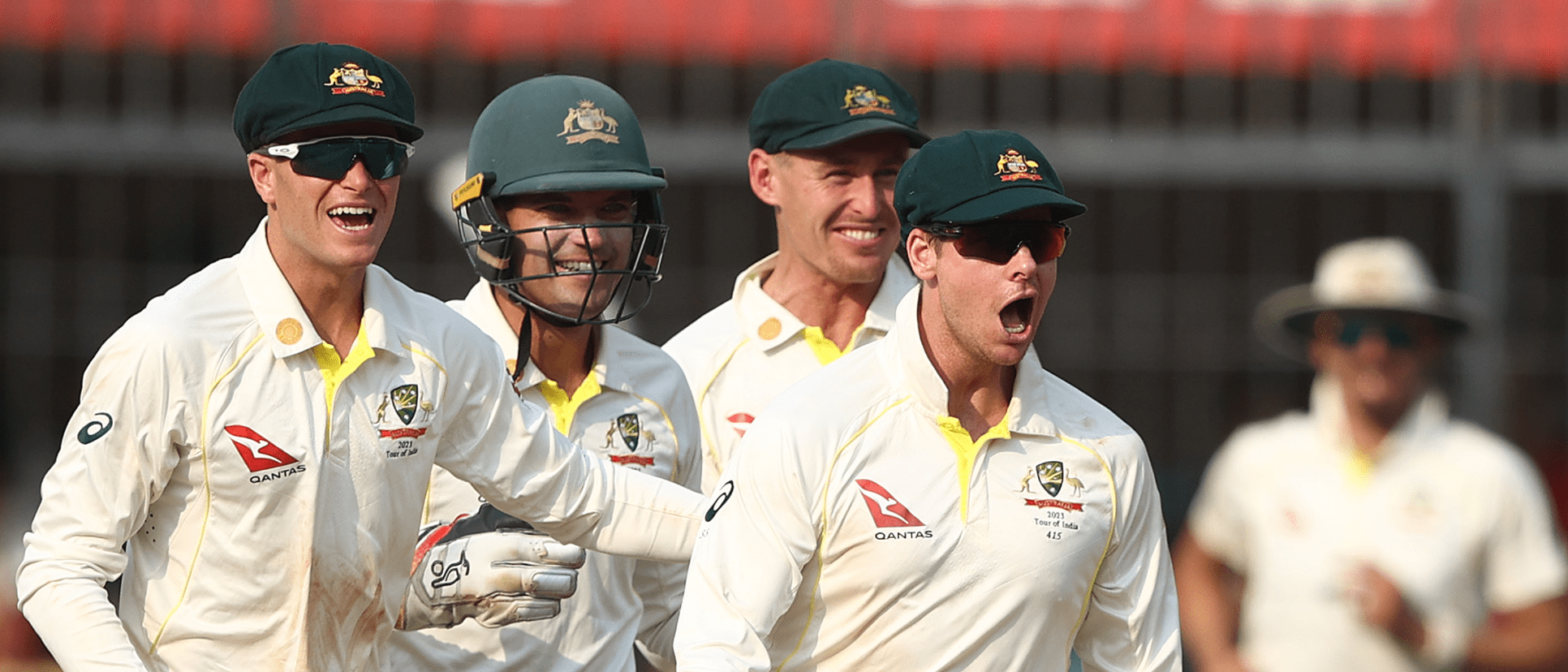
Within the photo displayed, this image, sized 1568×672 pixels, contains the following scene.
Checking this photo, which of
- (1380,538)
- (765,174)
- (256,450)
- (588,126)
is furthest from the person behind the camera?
(1380,538)

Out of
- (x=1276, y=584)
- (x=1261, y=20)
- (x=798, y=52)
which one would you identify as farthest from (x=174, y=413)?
(x=1261, y=20)

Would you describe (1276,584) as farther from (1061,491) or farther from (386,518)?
(386,518)

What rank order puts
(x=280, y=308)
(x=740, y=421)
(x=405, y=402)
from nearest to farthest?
(x=280, y=308), (x=405, y=402), (x=740, y=421)

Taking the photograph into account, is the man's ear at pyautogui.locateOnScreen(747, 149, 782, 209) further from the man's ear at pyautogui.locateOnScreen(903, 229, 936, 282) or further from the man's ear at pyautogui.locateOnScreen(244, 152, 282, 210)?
the man's ear at pyautogui.locateOnScreen(244, 152, 282, 210)

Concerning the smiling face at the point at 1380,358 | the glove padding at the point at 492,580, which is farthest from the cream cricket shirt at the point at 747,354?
the smiling face at the point at 1380,358

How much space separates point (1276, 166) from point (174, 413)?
805 centimetres

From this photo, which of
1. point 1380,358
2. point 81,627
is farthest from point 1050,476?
point 1380,358

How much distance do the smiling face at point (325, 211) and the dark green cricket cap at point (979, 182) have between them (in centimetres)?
109

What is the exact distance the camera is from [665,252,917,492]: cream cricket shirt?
206 inches

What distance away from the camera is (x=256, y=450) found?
3750 millimetres

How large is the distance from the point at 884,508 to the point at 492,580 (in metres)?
0.89

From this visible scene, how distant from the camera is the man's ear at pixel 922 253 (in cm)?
399

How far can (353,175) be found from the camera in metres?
3.86

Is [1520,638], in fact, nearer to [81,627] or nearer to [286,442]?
[286,442]
